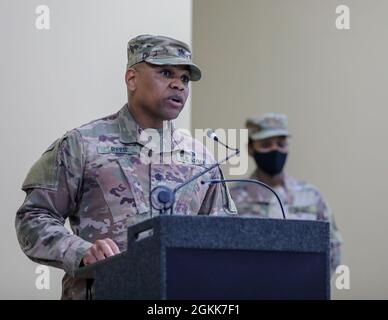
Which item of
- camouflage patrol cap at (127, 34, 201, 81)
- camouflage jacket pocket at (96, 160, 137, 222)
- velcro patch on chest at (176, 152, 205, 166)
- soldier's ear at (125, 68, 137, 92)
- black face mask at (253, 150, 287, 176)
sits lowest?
camouflage jacket pocket at (96, 160, 137, 222)

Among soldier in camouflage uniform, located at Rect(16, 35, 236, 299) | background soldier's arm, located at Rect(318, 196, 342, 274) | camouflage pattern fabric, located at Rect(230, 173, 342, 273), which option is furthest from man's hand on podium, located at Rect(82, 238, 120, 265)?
background soldier's arm, located at Rect(318, 196, 342, 274)

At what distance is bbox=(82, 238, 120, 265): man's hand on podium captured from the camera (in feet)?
10.6

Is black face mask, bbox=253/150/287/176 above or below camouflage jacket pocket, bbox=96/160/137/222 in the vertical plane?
above

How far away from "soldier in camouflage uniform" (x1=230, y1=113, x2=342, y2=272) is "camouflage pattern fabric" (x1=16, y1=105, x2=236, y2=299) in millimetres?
1724

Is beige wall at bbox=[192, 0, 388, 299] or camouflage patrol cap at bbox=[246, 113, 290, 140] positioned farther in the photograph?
beige wall at bbox=[192, 0, 388, 299]

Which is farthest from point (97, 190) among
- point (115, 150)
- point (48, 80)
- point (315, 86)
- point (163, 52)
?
point (315, 86)

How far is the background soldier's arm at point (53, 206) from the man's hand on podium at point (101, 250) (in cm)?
11

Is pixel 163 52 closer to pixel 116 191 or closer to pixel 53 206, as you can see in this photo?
pixel 116 191

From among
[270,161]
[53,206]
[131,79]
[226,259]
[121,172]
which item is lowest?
[226,259]

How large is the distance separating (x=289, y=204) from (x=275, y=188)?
0.61 feet

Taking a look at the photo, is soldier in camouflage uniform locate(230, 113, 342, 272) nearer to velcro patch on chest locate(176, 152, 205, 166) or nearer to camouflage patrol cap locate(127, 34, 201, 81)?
velcro patch on chest locate(176, 152, 205, 166)

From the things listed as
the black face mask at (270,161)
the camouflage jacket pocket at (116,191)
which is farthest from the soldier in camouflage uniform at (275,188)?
the camouflage jacket pocket at (116,191)

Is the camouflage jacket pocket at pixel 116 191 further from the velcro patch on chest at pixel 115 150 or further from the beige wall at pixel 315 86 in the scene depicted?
the beige wall at pixel 315 86

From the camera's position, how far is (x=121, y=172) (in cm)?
378
